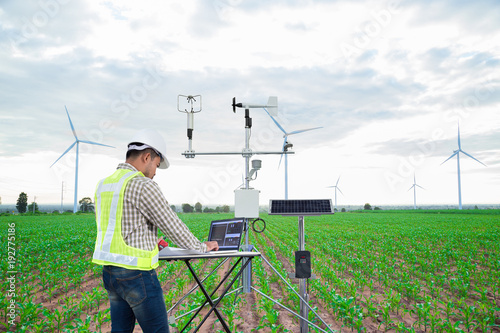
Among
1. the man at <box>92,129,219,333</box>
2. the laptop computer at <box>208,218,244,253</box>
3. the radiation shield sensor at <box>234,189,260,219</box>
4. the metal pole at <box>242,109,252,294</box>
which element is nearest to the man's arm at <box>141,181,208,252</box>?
the man at <box>92,129,219,333</box>

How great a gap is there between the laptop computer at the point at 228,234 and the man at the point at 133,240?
53.4 inches

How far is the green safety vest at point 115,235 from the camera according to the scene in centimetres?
248

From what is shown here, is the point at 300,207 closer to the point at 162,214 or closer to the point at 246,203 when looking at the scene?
the point at 246,203

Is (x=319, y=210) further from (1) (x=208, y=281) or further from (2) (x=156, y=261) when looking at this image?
(1) (x=208, y=281)

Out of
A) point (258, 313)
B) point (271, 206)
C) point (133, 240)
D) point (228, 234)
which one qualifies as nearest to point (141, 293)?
point (133, 240)

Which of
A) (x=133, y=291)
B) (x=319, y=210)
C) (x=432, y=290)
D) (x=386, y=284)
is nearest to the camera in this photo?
(x=133, y=291)

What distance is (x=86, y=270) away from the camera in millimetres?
10039

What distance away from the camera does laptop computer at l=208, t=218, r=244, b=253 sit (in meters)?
3.96

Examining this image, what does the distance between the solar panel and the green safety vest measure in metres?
2.64

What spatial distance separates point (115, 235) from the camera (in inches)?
98.7

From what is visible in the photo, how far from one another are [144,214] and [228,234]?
169 centimetres

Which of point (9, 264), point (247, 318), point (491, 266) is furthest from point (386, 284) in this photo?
point (9, 264)

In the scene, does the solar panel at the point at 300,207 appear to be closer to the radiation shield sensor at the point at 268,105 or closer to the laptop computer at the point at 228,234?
the laptop computer at the point at 228,234

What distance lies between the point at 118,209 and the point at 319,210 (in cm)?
304
